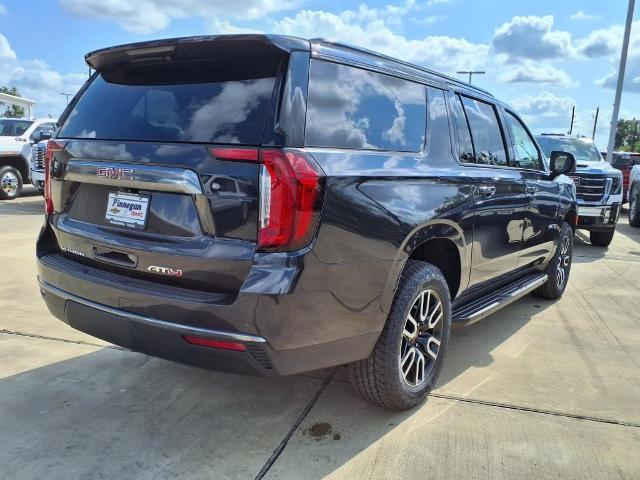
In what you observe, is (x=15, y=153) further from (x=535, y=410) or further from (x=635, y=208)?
(x=635, y=208)

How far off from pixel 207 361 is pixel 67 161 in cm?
134

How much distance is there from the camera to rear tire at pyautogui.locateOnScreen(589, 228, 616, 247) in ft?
29.8

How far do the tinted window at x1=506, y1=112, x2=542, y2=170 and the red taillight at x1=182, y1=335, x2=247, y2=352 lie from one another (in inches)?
121

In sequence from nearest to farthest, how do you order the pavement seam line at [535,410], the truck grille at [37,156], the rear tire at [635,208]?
the pavement seam line at [535,410]
the truck grille at [37,156]
the rear tire at [635,208]

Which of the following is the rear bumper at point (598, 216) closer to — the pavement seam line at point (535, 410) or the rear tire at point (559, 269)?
the rear tire at point (559, 269)

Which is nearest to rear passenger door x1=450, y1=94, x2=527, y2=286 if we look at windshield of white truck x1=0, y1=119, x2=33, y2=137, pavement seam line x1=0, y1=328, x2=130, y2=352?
pavement seam line x1=0, y1=328, x2=130, y2=352

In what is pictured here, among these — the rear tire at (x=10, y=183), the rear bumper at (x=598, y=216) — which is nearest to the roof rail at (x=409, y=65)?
the rear bumper at (x=598, y=216)

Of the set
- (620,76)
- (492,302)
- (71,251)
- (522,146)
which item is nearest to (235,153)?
(71,251)

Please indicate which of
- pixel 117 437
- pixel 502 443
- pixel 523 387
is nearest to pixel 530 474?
pixel 502 443

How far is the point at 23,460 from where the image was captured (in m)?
2.59

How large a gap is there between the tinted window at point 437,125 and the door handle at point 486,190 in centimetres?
38

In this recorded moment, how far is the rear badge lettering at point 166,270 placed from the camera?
7.91 feet

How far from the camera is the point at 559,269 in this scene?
559 cm

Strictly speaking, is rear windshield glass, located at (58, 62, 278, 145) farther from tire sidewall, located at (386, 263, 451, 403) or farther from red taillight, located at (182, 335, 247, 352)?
tire sidewall, located at (386, 263, 451, 403)
